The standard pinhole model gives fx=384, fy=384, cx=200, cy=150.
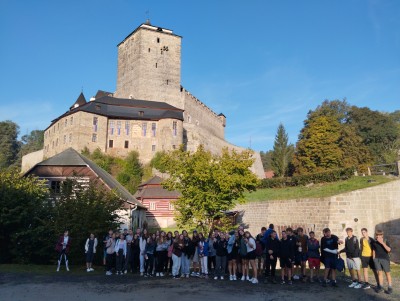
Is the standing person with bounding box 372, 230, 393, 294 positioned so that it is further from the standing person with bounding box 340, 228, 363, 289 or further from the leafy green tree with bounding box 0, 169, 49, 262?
the leafy green tree with bounding box 0, 169, 49, 262

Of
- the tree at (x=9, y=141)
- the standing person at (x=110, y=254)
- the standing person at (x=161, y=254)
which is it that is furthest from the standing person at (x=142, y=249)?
the tree at (x=9, y=141)

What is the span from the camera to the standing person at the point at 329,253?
426 inches

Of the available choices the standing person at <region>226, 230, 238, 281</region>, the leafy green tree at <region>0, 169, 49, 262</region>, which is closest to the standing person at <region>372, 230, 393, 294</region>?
the standing person at <region>226, 230, 238, 281</region>

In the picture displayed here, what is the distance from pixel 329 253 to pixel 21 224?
13363 millimetres

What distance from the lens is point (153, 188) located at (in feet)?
149

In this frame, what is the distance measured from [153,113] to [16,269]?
49.7 m

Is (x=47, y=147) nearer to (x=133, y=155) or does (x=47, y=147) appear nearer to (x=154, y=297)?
(x=133, y=155)

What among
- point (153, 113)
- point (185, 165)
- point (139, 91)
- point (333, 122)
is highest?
point (139, 91)

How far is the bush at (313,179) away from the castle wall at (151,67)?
38.6 m

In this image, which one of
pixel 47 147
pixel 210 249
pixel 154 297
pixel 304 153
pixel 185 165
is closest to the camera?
pixel 154 297

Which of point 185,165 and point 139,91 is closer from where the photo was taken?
point 185,165

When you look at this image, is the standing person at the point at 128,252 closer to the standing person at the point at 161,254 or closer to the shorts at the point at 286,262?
the standing person at the point at 161,254

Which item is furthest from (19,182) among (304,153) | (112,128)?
(112,128)

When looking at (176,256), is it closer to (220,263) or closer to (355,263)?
(220,263)
